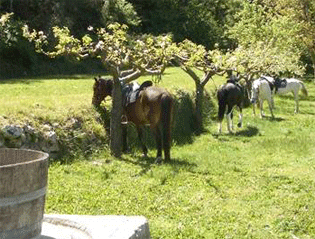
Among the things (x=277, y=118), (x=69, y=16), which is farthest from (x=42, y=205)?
(x=69, y=16)

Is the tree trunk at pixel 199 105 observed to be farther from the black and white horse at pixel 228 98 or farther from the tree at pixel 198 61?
the black and white horse at pixel 228 98

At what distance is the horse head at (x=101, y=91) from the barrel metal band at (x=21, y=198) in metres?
10.8

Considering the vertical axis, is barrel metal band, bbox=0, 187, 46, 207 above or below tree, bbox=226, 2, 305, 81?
below

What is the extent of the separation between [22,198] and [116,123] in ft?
32.4

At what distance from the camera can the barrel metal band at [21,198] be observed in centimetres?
381

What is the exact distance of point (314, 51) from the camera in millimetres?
37156

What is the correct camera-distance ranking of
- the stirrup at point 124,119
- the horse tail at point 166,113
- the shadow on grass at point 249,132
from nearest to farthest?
the horse tail at point 166,113 → the stirrup at point 124,119 → the shadow on grass at point 249,132

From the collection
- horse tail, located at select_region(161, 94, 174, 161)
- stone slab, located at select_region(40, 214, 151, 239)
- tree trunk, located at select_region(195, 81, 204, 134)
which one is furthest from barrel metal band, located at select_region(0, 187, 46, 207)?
Result: tree trunk, located at select_region(195, 81, 204, 134)

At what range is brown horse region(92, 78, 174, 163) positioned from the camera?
42.4 ft

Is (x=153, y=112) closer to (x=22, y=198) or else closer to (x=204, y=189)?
(x=204, y=189)

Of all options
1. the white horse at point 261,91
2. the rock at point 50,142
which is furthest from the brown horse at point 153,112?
the white horse at point 261,91

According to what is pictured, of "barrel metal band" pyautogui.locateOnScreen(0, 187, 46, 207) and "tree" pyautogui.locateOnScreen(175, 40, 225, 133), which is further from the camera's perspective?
"tree" pyautogui.locateOnScreen(175, 40, 225, 133)

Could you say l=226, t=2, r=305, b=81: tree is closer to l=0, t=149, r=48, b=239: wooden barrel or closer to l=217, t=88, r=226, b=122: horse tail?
l=217, t=88, r=226, b=122: horse tail

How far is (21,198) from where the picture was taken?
3.90 metres
